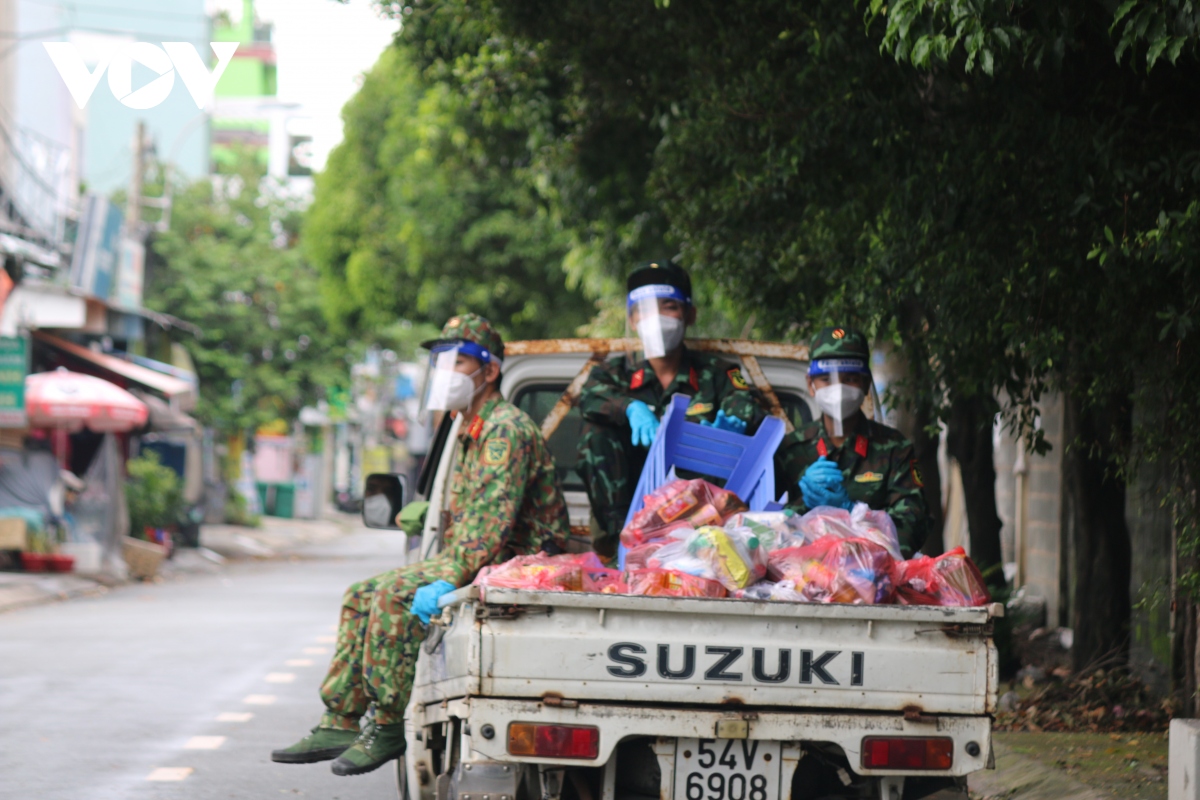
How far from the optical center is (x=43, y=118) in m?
30.0

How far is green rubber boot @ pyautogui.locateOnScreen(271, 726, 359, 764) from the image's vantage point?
569 centimetres

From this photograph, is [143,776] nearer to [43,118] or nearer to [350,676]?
[350,676]

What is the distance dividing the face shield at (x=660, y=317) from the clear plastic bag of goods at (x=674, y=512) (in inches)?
45.1

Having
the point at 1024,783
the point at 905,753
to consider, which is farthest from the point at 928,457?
the point at 905,753

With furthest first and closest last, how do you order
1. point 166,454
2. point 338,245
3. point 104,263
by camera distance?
point 166,454
point 338,245
point 104,263

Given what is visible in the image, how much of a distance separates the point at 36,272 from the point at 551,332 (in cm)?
842

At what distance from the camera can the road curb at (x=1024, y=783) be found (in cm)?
659

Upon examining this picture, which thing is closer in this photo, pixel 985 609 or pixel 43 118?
pixel 985 609

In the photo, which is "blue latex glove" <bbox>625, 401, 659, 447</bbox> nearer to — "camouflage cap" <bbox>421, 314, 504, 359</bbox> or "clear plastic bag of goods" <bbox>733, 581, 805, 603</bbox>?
"camouflage cap" <bbox>421, 314, 504, 359</bbox>

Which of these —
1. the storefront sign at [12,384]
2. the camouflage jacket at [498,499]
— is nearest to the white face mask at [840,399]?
the camouflage jacket at [498,499]

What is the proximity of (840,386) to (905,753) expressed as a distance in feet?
5.89

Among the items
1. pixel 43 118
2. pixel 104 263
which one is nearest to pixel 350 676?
pixel 104 263

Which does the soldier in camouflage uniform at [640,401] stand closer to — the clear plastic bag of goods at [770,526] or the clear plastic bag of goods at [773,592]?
the clear plastic bag of goods at [770,526]

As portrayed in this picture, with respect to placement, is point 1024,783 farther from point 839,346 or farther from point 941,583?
point 941,583
